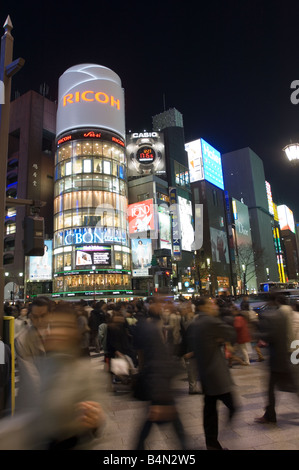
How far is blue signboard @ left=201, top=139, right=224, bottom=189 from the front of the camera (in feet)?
294

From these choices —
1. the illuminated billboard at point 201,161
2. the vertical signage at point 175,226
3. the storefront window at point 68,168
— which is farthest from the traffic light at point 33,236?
the illuminated billboard at point 201,161

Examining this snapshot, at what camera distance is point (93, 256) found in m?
45.8

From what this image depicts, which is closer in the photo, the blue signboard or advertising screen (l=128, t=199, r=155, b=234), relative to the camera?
advertising screen (l=128, t=199, r=155, b=234)

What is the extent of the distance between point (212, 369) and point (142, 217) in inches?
1991

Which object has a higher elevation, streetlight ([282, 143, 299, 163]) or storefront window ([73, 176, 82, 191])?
storefront window ([73, 176, 82, 191])

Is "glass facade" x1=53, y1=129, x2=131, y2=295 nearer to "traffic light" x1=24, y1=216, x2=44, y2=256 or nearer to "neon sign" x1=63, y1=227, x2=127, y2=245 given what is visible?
"neon sign" x1=63, y1=227, x2=127, y2=245

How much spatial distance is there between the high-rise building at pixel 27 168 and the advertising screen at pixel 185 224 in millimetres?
23916

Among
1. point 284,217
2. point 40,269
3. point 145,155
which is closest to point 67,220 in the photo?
point 40,269

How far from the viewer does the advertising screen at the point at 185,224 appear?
207 feet

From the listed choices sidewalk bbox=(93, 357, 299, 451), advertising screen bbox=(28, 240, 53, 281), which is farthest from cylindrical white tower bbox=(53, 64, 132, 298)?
sidewalk bbox=(93, 357, 299, 451)

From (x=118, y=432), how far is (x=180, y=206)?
58319 mm

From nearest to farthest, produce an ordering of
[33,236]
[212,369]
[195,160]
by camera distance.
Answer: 1. [212,369]
2. [33,236]
3. [195,160]

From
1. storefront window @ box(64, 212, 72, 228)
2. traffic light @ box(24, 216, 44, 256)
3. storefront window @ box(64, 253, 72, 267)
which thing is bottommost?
traffic light @ box(24, 216, 44, 256)

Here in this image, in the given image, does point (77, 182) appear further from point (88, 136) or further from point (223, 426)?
point (223, 426)
